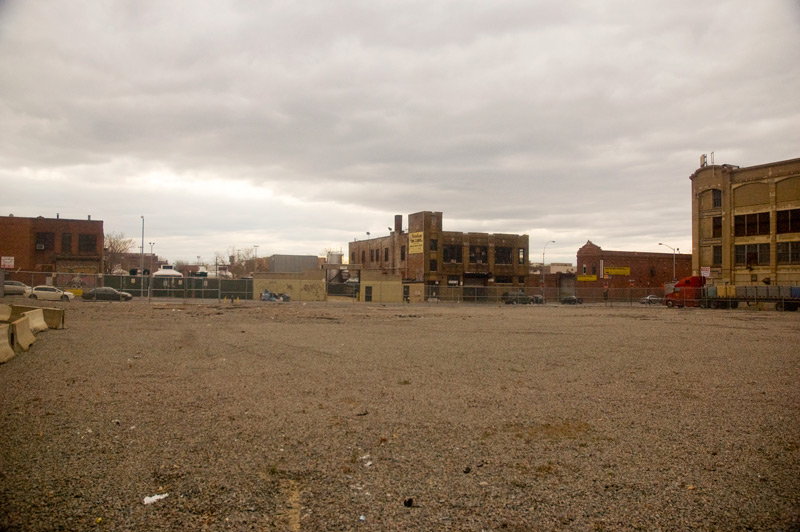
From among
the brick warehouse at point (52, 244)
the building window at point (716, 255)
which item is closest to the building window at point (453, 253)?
the building window at point (716, 255)

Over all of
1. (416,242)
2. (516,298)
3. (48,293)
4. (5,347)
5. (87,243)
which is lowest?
(516,298)

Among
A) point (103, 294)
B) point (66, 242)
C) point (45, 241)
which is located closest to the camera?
point (103, 294)

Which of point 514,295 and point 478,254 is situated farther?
point 478,254

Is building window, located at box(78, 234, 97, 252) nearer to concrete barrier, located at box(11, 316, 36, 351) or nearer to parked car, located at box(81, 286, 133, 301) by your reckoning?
parked car, located at box(81, 286, 133, 301)

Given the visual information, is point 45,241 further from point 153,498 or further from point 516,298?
point 153,498

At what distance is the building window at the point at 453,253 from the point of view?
7125 cm

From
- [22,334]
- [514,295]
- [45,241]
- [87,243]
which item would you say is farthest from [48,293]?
[514,295]

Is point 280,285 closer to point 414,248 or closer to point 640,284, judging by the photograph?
point 414,248

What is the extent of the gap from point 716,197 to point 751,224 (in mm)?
4707

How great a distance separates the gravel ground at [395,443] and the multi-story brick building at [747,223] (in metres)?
45.2

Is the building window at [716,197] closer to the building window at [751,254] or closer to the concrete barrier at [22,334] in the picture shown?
the building window at [751,254]

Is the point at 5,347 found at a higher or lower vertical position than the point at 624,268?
lower

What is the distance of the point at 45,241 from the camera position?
6197 cm

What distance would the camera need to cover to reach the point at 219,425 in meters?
7.08
